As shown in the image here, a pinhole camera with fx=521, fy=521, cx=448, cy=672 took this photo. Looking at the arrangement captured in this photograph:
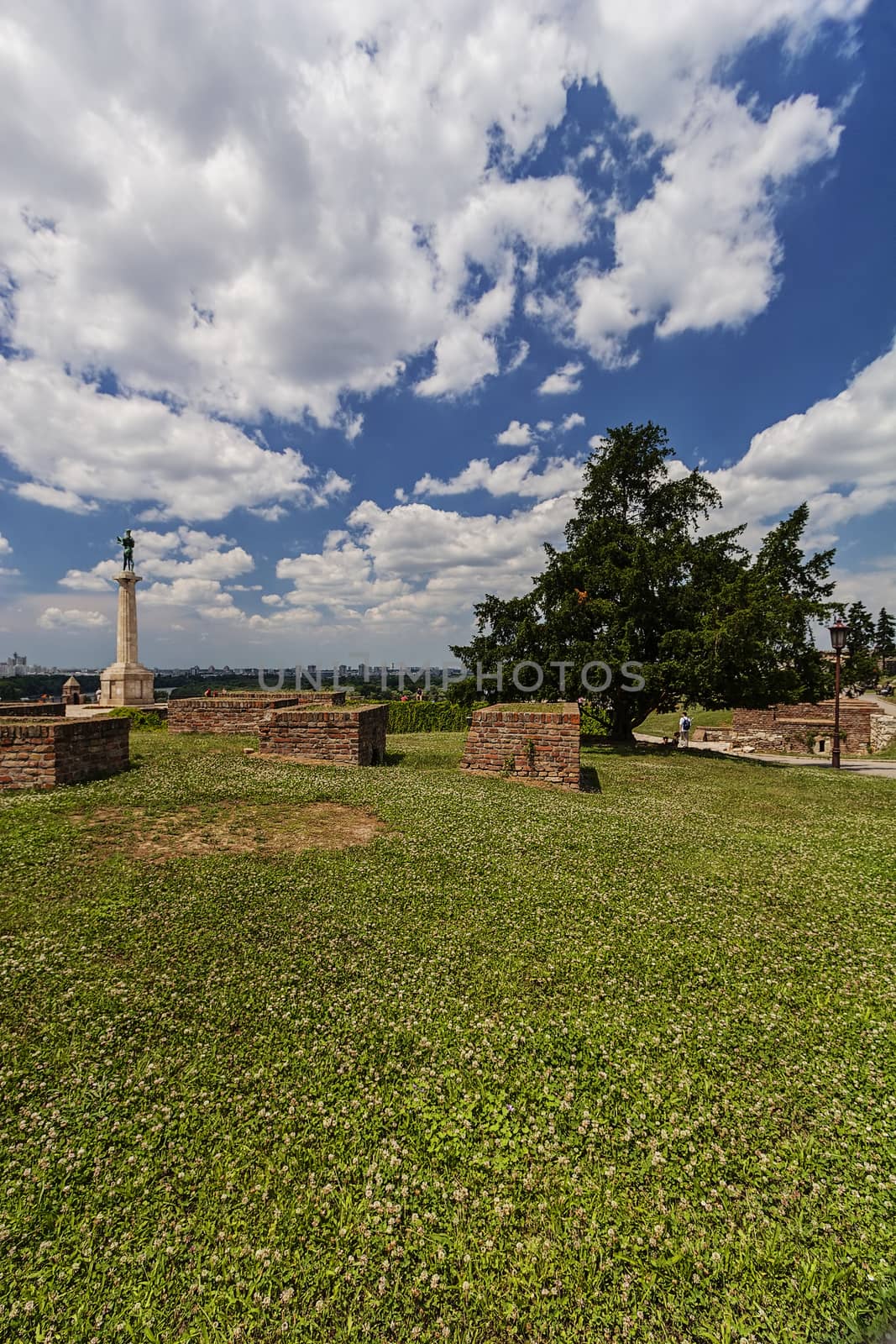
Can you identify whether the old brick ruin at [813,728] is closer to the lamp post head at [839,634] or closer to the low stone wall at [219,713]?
the lamp post head at [839,634]

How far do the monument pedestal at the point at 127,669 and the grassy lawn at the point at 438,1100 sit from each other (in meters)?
26.7

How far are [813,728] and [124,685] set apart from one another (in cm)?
3503

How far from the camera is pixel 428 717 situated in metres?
31.2

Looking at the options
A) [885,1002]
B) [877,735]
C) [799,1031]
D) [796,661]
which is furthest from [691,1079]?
[877,735]

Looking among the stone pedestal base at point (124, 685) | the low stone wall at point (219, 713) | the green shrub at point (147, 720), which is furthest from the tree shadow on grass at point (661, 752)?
the stone pedestal base at point (124, 685)

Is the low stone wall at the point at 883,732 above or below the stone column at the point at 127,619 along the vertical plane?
below

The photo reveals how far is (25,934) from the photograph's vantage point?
4.21 metres

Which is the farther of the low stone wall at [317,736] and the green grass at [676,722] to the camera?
the green grass at [676,722]

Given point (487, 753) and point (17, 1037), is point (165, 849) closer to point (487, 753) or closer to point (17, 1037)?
point (17, 1037)

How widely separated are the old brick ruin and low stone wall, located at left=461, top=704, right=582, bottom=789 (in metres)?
15.8

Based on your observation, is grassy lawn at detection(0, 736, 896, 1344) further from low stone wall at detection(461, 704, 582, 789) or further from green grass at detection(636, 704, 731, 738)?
green grass at detection(636, 704, 731, 738)

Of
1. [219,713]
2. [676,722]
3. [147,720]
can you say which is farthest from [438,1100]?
[676,722]

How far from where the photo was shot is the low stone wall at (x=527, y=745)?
35.2 ft

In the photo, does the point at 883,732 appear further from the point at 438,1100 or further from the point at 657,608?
the point at 438,1100
